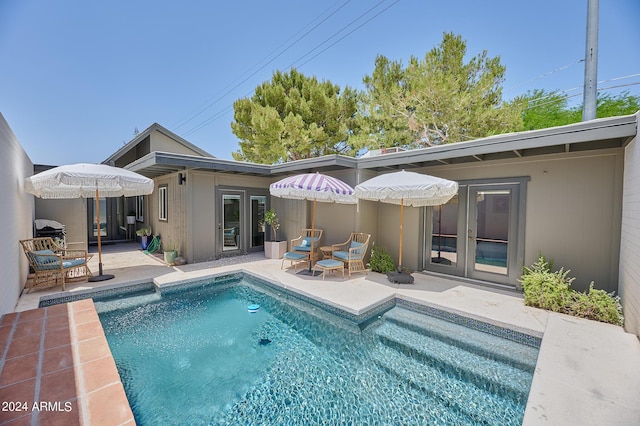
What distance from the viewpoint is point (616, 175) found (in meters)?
5.20

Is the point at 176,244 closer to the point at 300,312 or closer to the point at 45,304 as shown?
the point at 45,304

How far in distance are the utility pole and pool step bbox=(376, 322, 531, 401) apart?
7.04m

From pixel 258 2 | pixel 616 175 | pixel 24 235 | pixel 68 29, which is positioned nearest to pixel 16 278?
pixel 24 235

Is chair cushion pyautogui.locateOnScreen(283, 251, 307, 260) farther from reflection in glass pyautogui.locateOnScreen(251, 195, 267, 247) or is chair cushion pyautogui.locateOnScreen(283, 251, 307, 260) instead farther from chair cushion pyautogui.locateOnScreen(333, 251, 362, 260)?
reflection in glass pyautogui.locateOnScreen(251, 195, 267, 247)

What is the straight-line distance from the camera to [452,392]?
339 centimetres

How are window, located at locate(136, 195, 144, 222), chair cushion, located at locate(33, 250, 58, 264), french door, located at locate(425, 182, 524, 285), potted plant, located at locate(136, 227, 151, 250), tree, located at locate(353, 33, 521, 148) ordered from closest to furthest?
chair cushion, located at locate(33, 250, 58, 264) < french door, located at locate(425, 182, 524, 285) < potted plant, located at locate(136, 227, 151, 250) < window, located at locate(136, 195, 144, 222) < tree, located at locate(353, 33, 521, 148)

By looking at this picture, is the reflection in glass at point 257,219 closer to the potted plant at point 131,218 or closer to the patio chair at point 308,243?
the patio chair at point 308,243

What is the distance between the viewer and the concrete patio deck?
8.69ft

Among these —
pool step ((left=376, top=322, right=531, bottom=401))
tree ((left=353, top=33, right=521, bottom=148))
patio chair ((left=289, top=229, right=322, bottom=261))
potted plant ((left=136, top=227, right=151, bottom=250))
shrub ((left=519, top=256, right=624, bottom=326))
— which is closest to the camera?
pool step ((left=376, top=322, right=531, bottom=401))

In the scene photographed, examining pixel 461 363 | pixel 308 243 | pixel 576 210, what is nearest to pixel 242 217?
pixel 308 243

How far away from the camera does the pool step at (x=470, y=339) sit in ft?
13.3

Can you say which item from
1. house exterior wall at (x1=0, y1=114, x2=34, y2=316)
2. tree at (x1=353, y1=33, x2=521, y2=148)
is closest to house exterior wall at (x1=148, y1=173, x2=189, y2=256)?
house exterior wall at (x1=0, y1=114, x2=34, y2=316)

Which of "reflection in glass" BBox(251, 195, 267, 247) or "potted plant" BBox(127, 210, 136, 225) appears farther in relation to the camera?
"potted plant" BBox(127, 210, 136, 225)

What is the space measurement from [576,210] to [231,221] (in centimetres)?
983
